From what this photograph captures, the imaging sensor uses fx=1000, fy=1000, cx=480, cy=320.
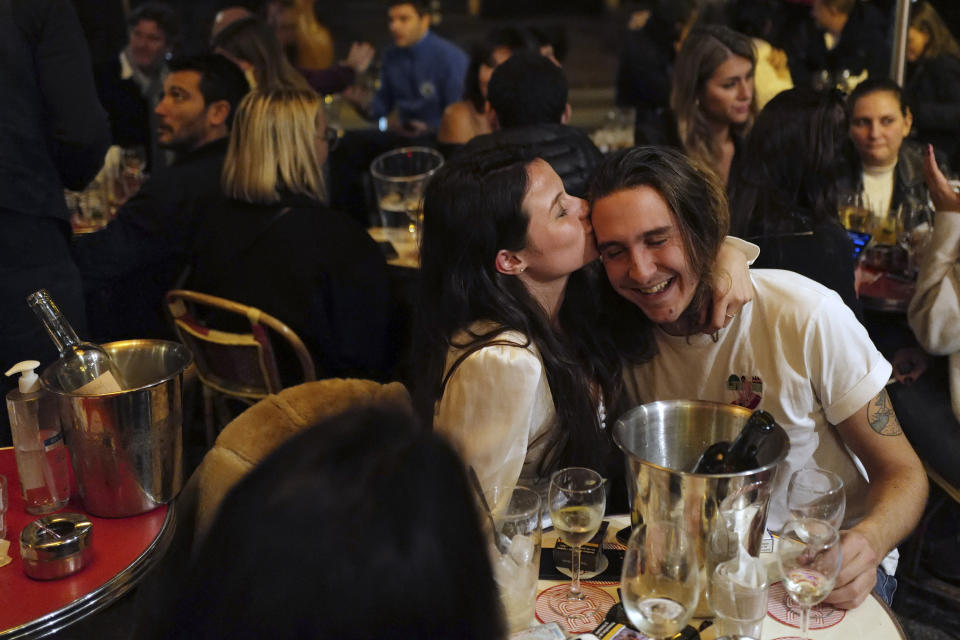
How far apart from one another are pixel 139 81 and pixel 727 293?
4229 mm

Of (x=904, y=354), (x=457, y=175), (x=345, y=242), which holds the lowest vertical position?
(x=904, y=354)

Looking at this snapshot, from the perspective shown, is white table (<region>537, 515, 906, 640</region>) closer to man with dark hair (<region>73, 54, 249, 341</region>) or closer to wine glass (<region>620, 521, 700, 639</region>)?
wine glass (<region>620, 521, 700, 639</region>)

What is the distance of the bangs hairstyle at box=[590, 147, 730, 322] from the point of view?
6.38 feet

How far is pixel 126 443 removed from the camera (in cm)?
186

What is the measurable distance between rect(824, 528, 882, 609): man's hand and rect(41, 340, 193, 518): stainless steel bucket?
1.22 m

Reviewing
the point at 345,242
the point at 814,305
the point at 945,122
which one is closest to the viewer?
the point at 814,305

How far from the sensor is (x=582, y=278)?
7.30 feet

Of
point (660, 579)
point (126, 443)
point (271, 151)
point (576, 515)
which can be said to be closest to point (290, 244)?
point (271, 151)

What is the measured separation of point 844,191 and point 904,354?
0.70m

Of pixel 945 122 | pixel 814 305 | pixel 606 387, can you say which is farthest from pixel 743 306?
pixel 945 122

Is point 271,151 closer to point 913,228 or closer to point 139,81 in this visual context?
point 913,228

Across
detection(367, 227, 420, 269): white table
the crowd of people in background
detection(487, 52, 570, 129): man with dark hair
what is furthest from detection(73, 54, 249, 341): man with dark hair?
detection(487, 52, 570, 129): man with dark hair

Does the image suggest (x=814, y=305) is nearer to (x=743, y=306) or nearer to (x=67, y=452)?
(x=743, y=306)

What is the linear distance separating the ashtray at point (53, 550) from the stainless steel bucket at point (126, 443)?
115mm
